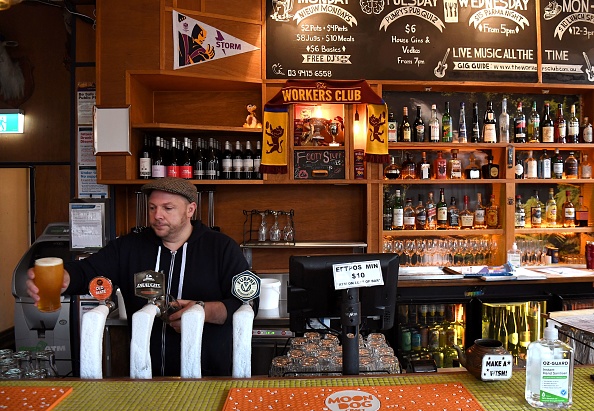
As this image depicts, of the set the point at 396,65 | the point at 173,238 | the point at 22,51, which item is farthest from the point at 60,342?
the point at 396,65

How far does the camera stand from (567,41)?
433 centimetres

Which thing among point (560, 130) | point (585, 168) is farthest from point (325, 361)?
point (585, 168)

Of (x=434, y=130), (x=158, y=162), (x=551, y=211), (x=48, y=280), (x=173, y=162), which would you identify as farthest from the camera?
(x=551, y=211)

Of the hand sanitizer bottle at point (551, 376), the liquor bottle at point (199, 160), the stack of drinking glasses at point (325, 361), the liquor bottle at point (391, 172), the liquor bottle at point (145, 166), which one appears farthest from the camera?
the liquor bottle at point (391, 172)

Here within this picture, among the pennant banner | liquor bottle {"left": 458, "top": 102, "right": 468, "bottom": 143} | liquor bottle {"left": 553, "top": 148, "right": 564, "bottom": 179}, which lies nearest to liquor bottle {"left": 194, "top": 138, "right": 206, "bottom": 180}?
the pennant banner

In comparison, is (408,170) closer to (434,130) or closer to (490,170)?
(434,130)

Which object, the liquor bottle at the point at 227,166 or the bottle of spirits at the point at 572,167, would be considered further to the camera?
the bottle of spirits at the point at 572,167

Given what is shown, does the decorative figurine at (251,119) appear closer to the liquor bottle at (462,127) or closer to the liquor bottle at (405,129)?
the liquor bottle at (405,129)

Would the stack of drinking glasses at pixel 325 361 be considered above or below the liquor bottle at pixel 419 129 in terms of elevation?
below

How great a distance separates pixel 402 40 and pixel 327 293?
3.06 meters

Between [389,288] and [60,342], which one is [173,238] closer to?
[389,288]

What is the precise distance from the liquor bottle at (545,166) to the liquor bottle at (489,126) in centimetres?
48

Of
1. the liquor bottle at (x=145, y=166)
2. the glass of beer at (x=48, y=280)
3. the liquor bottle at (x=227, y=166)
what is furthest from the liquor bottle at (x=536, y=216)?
the glass of beer at (x=48, y=280)

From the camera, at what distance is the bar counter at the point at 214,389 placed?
4.56 ft
